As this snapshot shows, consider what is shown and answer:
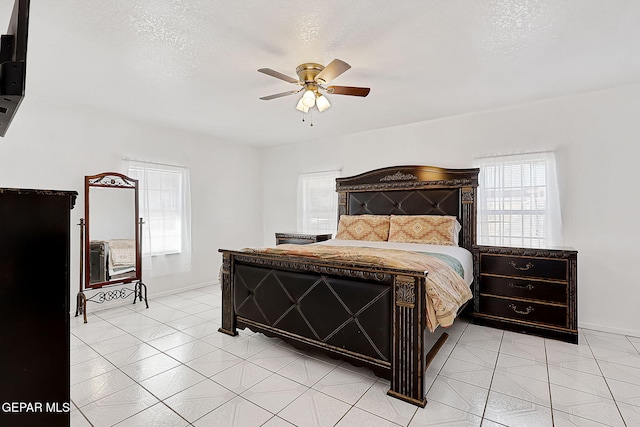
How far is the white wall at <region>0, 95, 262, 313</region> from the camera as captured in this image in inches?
136

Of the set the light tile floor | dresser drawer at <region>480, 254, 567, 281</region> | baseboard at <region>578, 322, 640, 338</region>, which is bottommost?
the light tile floor

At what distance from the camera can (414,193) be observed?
433cm

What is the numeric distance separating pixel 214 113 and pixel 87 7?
209 cm

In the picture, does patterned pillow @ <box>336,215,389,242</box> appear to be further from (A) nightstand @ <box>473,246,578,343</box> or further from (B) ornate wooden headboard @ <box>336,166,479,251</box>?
(A) nightstand @ <box>473,246,578,343</box>

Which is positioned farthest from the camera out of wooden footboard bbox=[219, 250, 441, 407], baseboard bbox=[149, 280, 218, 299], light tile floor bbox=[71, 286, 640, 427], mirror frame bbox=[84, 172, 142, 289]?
baseboard bbox=[149, 280, 218, 299]

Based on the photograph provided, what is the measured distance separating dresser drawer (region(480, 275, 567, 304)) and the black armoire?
3.63 meters

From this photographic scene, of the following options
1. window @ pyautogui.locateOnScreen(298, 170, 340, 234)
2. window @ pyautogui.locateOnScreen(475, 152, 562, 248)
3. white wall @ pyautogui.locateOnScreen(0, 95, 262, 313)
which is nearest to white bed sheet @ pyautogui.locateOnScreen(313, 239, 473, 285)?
window @ pyautogui.locateOnScreen(475, 152, 562, 248)

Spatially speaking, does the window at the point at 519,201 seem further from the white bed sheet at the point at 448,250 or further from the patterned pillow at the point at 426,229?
the white bed sheet at the point at 448,250

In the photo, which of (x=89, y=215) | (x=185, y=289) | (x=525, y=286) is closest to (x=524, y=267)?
(x=525, y=286)

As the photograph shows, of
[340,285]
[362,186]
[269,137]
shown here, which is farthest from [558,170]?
[269,137]

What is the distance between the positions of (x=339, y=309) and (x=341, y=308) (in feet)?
0.07

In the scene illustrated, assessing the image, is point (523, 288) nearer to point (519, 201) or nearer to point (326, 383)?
point (519, 201)

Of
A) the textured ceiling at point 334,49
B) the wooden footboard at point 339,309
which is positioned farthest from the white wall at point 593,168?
the wooden footboard at point 339,309

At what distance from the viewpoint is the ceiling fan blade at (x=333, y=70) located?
7.12 feet
